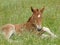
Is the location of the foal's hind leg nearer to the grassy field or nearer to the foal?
the foal

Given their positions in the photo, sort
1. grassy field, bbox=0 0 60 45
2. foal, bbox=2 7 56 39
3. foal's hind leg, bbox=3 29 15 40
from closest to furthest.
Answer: grassy field, bbox=0 0 60 45 < foal's hind leg, bbox=3 29 15 40 < foal, bbox=2 7 56 39

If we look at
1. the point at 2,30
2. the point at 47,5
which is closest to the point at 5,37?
the point at 2,30

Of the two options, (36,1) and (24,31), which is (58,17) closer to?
(24,31)

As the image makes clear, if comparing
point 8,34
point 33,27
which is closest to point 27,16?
point 33,27

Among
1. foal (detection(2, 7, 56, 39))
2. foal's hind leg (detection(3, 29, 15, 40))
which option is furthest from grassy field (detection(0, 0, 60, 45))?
foal (detection(2, 7, 56, 39))

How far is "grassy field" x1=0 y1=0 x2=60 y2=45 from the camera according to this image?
11.5 meters

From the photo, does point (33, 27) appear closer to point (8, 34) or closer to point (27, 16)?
point (8, 34)

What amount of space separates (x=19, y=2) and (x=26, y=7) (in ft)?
5.11

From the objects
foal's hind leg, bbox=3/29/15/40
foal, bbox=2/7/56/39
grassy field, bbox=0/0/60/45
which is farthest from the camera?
foal, bbox=2/7/56/39

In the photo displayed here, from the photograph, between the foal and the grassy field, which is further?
the foal

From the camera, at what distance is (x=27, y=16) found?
17.1 meters

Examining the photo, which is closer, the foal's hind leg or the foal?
the foal's hind leg

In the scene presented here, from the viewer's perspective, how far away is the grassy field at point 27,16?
11.5 metres

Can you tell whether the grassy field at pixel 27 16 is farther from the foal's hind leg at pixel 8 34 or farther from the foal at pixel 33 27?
the foal at pixel 33 27
